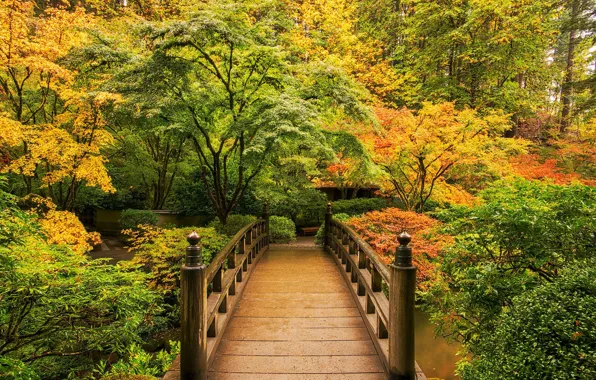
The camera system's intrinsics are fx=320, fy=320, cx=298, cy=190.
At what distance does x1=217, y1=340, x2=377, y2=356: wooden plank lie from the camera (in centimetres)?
359

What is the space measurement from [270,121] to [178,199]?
935cm

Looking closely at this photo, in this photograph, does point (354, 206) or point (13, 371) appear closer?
point (13, 371)

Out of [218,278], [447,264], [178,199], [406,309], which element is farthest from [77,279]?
[178,199]

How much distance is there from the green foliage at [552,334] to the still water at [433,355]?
4.35 m

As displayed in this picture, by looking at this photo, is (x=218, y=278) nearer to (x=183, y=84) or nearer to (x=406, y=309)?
(x=406, y=309)

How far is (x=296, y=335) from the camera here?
13.0 ft

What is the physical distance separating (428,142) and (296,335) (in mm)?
7041

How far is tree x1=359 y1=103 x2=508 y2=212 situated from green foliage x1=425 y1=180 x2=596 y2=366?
16.5 ft

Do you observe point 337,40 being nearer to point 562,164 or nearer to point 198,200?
point 198,200

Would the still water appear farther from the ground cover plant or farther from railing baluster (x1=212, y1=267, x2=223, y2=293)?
railing baluster (x1=212, y1=267, x2=223, y2=293)

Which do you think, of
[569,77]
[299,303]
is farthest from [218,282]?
[569,77]

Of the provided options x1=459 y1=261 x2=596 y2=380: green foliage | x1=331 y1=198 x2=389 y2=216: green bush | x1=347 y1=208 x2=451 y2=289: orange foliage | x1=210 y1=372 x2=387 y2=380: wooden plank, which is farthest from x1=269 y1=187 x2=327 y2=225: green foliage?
x1=459 y1=261 x2=596 y2=380: green foliage

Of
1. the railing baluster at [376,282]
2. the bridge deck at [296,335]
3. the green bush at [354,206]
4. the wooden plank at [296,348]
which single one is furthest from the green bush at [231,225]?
the railing baluster at [376,282]

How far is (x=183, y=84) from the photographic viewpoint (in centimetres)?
773
